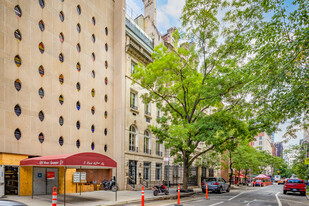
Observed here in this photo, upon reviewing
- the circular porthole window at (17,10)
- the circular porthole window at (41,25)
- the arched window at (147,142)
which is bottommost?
the arched window at (147,142)

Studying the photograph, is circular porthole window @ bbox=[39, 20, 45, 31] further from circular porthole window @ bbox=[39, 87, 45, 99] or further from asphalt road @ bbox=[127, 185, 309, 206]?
asphalt road @ bbox=[127, 185, 309, 206]

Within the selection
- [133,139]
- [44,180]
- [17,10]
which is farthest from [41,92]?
[133,139]

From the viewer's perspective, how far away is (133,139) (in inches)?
1032

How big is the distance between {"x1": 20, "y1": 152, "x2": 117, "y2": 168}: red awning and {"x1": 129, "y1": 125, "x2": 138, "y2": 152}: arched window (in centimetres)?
978

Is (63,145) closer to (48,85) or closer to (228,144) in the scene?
(48,85)

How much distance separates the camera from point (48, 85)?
18.0 meters

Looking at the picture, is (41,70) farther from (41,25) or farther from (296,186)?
(296,186)

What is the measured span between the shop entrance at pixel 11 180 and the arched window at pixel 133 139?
1162 centimetres

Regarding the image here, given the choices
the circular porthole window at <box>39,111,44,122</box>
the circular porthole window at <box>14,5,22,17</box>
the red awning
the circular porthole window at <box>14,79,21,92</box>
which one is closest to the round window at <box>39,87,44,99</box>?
the circular porthole window at <box>39,111,44,122</box>

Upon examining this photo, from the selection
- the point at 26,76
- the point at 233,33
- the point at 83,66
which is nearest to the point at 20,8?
the point at 26,76

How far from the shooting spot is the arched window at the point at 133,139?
83.6ft

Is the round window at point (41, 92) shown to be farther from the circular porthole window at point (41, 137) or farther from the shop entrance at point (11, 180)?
the shop entrance at point (11, 180)

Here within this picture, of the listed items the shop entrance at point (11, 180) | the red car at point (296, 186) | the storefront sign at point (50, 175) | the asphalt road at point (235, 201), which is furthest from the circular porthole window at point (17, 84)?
the red car at point (296, 186)

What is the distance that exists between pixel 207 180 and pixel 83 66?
16.4 meters
